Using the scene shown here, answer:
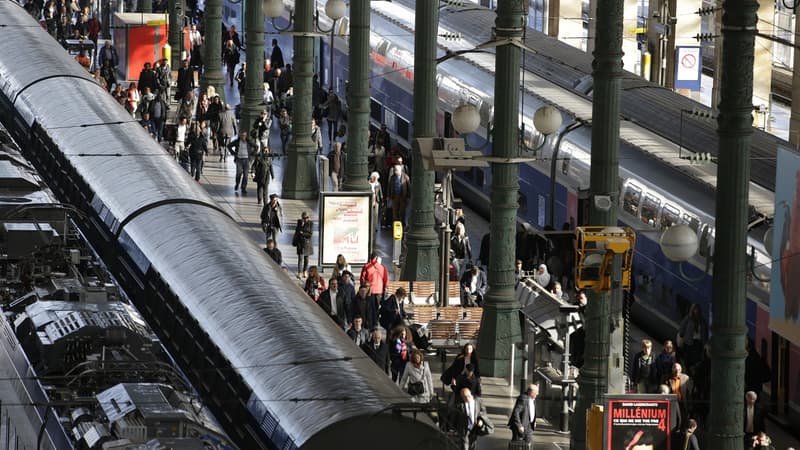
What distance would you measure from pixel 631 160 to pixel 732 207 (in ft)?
52.6

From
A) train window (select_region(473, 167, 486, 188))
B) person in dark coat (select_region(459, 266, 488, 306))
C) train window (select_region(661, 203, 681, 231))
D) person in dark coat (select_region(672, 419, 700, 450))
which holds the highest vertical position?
Result: train window (select_region(661, 203, 681, 231))

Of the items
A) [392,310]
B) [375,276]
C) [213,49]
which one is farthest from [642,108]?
[213,49]

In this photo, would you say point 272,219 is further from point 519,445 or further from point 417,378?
point 519,445

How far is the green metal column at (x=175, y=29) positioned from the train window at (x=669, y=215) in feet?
88.6

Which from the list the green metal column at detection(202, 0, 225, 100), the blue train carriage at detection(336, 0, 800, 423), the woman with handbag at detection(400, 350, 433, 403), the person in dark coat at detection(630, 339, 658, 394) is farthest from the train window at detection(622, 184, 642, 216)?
the green metal column at detection(202, 0, 225, 100)

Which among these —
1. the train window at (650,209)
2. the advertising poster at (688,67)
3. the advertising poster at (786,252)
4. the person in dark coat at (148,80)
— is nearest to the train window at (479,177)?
the advertising poster at (688,67)

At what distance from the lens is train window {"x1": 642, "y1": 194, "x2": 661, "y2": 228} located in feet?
105

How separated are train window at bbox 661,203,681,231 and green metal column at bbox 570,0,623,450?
878 centimetres

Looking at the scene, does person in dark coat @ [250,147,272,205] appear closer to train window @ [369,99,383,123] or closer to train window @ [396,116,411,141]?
train window @ [396,116,411,141]

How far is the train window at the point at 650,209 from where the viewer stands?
3216 centimetres

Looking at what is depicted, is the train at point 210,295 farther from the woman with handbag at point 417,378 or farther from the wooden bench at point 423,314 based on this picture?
the wooden bench at point 423,314

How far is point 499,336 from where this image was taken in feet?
96.5

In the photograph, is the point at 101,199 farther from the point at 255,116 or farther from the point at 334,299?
the point at 255,116

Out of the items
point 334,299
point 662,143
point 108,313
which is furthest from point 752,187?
point 108,313
